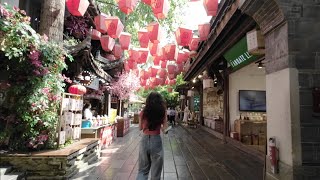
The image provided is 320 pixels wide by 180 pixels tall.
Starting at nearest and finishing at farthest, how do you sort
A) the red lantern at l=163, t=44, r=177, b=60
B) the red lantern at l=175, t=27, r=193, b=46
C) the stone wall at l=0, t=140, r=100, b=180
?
the stone wall at l=0, t=140, r=100, b=180 → the red lantern at l=175, t=27, r=193, b=46 → the red lantern at l=163, t=44, r=177, b=60

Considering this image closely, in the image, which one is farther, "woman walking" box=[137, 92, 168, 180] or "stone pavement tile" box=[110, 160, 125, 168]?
"stone pavement tile" box=[110, 160, 125, 168]

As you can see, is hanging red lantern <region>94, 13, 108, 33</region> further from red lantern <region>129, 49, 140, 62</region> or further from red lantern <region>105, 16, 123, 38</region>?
red lantern <region>129, 49, 140, 62</region>

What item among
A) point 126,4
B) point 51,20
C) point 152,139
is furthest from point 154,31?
point 152,139

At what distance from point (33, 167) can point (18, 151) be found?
600mm

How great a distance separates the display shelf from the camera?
623cm

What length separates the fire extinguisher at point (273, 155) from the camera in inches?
177

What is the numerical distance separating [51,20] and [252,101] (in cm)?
958

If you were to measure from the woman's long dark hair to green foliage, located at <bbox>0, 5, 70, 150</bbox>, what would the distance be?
2.56 meters

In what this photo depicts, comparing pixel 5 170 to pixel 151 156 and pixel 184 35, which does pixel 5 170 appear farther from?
pixel 184 35

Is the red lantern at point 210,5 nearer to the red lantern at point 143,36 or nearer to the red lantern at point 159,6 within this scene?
the red lantern at point 159,6

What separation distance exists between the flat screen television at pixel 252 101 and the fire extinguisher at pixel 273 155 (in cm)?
786

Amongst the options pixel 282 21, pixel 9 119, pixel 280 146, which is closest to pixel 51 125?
pixel 9 119

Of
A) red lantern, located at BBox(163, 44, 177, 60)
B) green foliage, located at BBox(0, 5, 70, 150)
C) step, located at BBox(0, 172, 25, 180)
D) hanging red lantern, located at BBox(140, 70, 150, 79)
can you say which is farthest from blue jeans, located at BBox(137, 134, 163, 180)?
hanging red lantern, located at BBox(140, 70, 150, 79)

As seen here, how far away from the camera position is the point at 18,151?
5.61m
